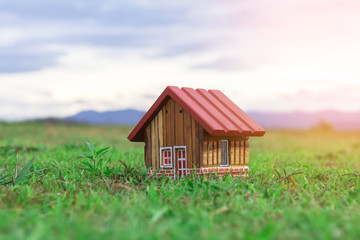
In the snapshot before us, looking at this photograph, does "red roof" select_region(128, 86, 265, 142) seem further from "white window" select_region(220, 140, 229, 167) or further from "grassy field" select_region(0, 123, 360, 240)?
"grassy field" select_region(0, 123, 360, 240)

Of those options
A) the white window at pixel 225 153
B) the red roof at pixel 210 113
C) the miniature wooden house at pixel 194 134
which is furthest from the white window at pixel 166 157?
the white window at pixel 225 153

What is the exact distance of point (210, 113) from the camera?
7934 millimetres

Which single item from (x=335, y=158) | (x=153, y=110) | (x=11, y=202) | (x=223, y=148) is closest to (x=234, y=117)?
(x=223, y=148)

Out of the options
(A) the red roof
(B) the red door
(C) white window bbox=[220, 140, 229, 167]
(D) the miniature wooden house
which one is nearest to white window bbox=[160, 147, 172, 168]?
(D) the miniature wooden house

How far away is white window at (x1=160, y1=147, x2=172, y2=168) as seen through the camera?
822cm

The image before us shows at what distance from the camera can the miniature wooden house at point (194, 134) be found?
25.2ft

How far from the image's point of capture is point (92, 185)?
23.5 feet

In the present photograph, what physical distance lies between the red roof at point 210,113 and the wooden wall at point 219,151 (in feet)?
1.06

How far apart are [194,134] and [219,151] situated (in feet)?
1.94

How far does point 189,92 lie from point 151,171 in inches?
67.6

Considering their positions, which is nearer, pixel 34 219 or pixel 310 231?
pixel 310 231

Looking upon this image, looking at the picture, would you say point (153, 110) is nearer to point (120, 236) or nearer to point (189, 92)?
point (189, 92)

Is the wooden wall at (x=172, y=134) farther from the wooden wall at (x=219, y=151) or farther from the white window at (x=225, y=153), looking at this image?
the white window at (x=225, y=153)

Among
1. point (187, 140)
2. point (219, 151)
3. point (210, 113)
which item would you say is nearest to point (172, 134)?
point (187, 140)
